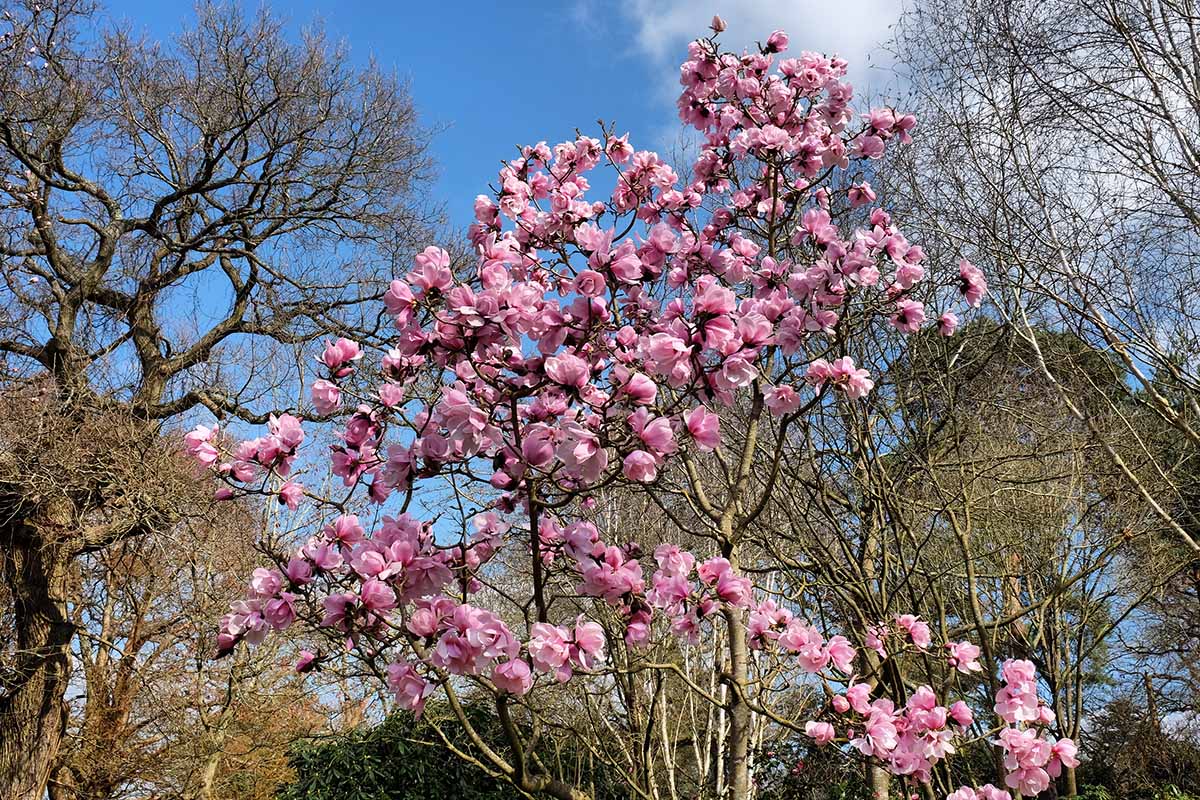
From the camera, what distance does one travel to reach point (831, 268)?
7.83ft

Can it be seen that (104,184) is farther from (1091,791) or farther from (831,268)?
(1091,791)

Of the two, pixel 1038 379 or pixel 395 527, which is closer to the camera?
→ pixel 395 527

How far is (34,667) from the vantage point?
25.4 feet

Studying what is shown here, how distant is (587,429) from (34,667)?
8.39 m

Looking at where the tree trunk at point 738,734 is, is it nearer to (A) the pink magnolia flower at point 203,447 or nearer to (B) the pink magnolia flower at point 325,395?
(B) the pink magnolia flower at point 325,395

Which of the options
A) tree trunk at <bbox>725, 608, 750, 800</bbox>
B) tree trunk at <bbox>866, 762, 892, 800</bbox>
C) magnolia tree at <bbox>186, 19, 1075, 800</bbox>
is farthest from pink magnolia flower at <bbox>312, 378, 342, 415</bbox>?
tree trunk at <bbox>866, 762, 892, 800</bbox>

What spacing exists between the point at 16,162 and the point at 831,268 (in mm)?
9154

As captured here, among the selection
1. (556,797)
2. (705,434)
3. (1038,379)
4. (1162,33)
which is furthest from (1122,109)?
(556,797)

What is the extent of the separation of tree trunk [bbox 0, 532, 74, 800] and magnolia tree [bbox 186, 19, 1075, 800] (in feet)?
24.0

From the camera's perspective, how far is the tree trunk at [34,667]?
7.81 meters

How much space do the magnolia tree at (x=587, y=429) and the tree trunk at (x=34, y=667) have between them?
730 cm

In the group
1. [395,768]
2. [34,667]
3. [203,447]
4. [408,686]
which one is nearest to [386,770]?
[395,768]

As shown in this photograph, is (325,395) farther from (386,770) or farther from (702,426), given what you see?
(386,770)

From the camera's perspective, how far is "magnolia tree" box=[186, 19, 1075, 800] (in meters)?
1.71
